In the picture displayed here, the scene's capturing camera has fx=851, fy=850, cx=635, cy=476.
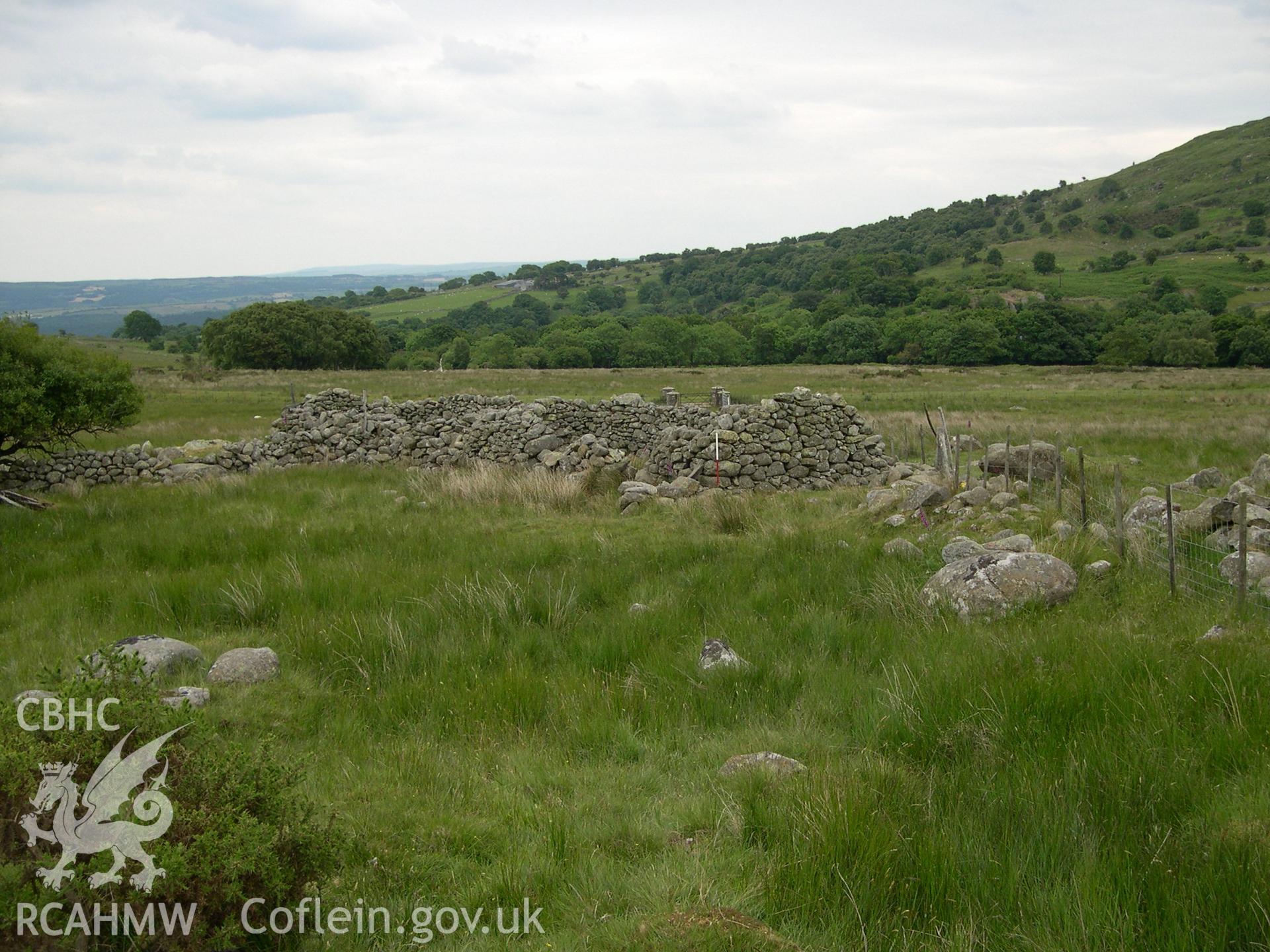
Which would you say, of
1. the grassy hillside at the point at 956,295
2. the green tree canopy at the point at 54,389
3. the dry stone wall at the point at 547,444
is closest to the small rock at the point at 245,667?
the dry stone wall at the point at 547,444

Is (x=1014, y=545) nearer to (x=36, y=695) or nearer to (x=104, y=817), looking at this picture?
(x=104, y=817)

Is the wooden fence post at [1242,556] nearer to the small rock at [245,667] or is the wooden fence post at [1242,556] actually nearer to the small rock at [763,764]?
the small rock at [763,764]

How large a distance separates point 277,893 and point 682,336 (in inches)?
3234

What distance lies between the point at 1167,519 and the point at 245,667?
760 centimetres

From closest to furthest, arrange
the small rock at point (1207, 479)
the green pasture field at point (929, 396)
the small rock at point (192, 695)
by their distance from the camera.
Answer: the small rock at point (192, 695), the small rock at point (1207, 479), the green pasture field at point (929, 396)

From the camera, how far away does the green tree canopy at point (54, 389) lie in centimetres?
1505

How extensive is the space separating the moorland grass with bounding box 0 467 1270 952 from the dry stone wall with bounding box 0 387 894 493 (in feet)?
21.2

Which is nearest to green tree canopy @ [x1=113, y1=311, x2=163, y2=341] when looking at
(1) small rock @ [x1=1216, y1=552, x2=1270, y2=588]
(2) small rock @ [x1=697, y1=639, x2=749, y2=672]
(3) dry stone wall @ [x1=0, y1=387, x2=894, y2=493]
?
(3) dry stone wall @ [x1=0, y1=387, x2=894, y2=493]

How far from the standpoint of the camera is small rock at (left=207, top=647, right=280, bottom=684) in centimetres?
631

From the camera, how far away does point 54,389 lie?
15.9m

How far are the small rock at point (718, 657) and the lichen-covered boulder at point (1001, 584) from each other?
2004 millimetres

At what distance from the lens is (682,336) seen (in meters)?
83.7

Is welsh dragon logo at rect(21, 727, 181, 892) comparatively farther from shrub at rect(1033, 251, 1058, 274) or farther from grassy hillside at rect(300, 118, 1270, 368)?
shrub at rect(1033, 251, 1058, 274)

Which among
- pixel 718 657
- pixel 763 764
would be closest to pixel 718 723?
pixel 718 657
